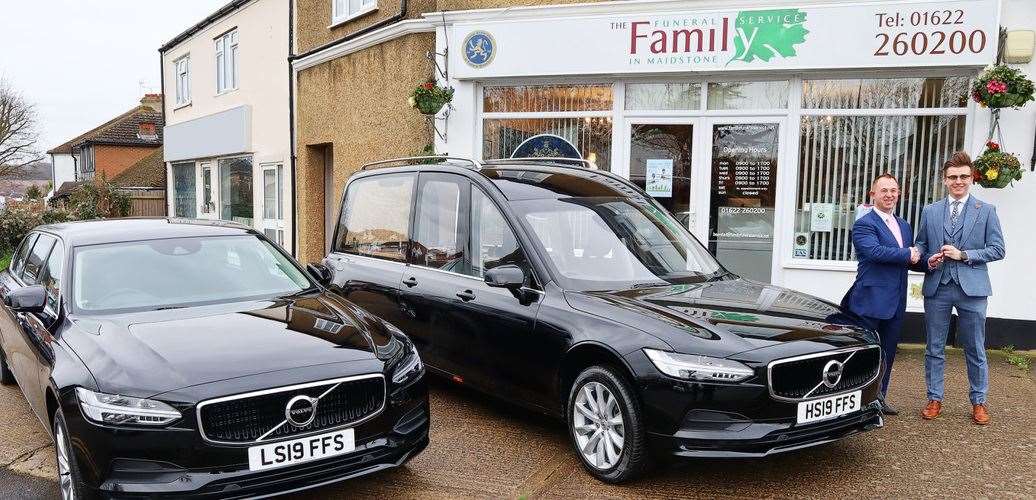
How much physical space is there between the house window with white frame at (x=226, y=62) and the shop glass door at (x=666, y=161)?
483 inches

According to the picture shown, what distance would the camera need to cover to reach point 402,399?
3914 mm

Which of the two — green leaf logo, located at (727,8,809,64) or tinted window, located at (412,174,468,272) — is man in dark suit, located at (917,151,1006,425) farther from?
green leaf logo, located at (727,8,809,64)

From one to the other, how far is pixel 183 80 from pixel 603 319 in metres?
21.5

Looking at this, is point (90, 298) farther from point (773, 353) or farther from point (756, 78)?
point (756, 78)

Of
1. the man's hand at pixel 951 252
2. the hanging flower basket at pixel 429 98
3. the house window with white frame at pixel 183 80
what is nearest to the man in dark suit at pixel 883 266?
the man's hand at pixel 951 252

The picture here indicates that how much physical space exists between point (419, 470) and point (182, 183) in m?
20.1

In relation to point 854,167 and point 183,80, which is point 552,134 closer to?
Result: point 854,167

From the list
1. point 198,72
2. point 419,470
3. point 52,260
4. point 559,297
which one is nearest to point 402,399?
point 419,470

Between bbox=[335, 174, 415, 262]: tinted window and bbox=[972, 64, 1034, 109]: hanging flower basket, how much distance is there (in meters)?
5.80

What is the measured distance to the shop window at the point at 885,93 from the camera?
319 inches

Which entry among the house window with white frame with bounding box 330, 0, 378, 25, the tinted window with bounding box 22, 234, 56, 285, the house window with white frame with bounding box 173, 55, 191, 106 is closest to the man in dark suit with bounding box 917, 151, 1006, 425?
the tinted window with bounding box 22, 234, 56, 285

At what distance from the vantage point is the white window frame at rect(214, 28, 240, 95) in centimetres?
1803

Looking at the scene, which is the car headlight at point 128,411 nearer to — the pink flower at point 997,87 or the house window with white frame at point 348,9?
the pink flower at point 997,87

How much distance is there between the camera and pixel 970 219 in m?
5.21
